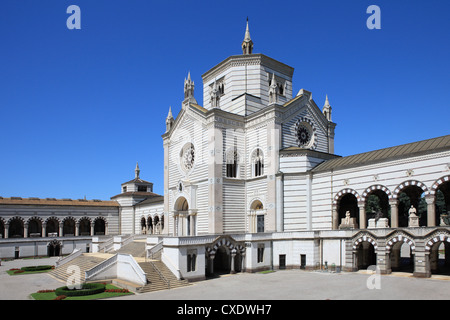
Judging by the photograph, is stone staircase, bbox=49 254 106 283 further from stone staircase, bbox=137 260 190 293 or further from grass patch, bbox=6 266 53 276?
stone staircase, bbox=137 260 190 293

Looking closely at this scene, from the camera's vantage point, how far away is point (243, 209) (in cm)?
4156

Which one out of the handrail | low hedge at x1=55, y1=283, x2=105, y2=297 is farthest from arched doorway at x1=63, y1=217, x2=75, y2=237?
low hedge at x1=55, y1=283, x2=105, y2=297

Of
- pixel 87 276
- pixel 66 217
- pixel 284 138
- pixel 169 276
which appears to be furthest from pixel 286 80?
pixel 66 217

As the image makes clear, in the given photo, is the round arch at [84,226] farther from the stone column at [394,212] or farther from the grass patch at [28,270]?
the stone column at [394,212]

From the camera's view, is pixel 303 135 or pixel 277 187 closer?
pixel 277 187

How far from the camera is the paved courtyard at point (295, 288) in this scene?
2322 cm

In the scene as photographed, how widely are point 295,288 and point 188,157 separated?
23.6 m

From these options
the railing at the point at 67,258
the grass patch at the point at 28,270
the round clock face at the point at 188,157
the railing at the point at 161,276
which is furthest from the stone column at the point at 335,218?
the grass patch at the point at 28,270

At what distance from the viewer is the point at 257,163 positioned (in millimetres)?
41594

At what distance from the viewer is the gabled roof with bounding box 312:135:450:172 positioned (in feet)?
97.1

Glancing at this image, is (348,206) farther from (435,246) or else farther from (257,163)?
(257,163)

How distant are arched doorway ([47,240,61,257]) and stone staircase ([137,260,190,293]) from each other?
3307cm

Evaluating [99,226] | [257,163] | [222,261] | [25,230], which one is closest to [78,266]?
[222,261]

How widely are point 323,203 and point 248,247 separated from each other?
8.28 m
